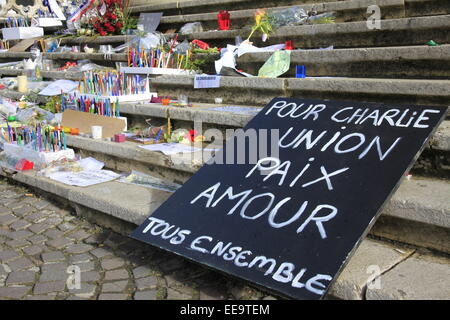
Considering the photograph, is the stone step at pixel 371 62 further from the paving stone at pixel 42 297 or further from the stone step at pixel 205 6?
the paving stone at pixel 42 297

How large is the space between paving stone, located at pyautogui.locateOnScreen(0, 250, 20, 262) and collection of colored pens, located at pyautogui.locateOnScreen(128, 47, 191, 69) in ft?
9.27

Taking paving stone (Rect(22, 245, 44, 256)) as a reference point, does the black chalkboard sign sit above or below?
above

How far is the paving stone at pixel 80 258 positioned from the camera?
2713 mm

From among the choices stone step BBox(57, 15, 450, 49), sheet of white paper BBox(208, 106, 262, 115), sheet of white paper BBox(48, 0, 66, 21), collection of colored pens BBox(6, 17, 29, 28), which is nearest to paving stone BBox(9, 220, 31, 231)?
sheet of white paper BBox(208, 106, 262, 115)

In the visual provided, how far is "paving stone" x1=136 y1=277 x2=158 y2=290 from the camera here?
240 centimetres

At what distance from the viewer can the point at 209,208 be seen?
8.28 feet

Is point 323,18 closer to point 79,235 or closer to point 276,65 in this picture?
point 276,65

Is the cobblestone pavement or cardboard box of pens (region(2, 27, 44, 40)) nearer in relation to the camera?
the cobblestone pavement

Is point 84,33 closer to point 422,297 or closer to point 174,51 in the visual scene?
point 174,51

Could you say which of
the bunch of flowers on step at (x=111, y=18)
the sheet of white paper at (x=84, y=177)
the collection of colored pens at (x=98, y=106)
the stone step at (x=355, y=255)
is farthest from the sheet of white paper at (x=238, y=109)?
the bunch of flowers on step at (x=111, y=18)

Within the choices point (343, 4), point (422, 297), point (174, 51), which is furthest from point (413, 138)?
point (174, 51)

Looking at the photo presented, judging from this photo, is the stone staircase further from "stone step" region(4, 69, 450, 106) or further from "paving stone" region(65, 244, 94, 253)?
"paving stone" region(65, 244, 94, 253)

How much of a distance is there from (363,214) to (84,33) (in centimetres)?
666

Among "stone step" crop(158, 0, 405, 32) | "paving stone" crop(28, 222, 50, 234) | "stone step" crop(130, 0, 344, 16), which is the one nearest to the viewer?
"paving stone" crop(28, 222, 50, 234)
